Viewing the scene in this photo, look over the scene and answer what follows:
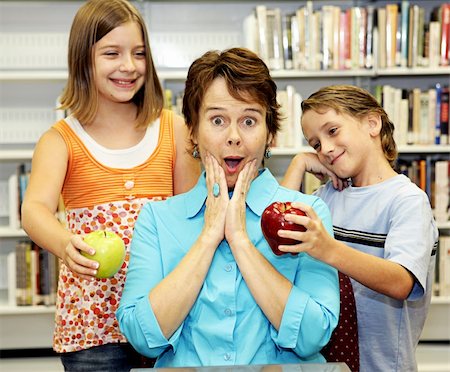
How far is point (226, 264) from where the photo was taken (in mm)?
1428

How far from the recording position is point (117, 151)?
188 cm

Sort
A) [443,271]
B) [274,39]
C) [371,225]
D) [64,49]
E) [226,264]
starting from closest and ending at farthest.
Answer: [226,264] < [371,225] < [274,39] < [443,271] < [64,49]

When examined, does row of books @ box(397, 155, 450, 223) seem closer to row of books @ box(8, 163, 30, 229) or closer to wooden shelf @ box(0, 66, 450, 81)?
wooden shelf @ box(0, 66, 450, 81)

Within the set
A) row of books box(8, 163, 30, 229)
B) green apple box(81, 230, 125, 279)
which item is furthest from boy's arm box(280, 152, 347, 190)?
row of books box(8, 163, 30, 229)

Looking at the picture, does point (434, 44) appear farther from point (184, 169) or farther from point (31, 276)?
point (31, 276)

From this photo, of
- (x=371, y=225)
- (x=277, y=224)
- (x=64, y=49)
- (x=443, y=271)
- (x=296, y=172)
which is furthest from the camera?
(x=64, y=49)

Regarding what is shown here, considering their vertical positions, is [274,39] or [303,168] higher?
[274,39]

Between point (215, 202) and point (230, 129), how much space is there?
165mm

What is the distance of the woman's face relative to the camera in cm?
147

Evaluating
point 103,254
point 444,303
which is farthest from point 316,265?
point 444,303

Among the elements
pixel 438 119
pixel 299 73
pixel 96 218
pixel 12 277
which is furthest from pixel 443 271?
pixel 96 218

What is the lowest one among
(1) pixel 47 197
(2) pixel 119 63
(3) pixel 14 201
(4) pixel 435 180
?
(3) pixel 14 201

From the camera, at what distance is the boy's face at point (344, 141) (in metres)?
1.76

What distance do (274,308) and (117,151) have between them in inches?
29.9
